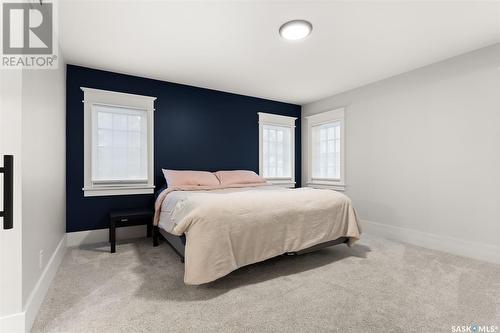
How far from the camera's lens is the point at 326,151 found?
500 centimetres

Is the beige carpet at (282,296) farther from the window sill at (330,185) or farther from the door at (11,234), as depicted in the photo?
the window sill at (330,185)

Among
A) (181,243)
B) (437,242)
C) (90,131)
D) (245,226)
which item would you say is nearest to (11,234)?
(181,243)

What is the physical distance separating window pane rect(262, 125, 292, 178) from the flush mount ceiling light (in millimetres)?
2582

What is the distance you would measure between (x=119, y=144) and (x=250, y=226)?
2.53 meters

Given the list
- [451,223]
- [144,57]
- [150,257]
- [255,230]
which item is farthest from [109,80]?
[451,223]

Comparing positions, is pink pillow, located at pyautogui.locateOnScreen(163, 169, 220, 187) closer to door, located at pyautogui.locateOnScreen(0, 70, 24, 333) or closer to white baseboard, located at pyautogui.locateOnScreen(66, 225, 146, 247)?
white baseboard, located at pyautogui.locateOnScreen(66, 225, 146, 247)

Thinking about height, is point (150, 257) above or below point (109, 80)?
below

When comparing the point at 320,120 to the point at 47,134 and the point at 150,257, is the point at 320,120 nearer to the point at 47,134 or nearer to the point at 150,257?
the point at 150,257

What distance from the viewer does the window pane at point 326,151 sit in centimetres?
479

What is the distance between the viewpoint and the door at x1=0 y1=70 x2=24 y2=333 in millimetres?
1438

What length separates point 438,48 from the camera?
9.62 feet

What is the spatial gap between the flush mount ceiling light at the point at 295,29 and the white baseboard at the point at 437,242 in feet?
9.81

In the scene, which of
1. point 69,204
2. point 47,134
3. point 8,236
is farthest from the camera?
point 69,204

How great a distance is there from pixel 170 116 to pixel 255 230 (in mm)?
2607
